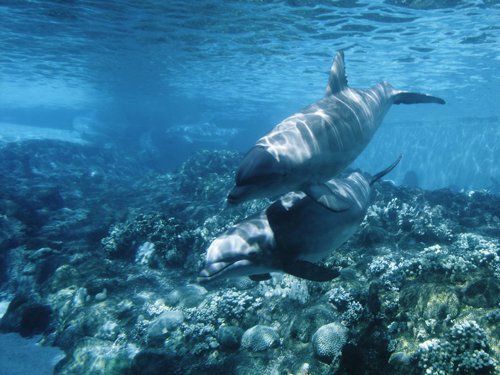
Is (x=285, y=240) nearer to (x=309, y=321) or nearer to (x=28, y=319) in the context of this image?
(x=309, y=321)

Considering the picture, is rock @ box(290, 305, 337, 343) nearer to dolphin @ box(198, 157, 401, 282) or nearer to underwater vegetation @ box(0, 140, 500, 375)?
underwater vegetation @ box(0, 140, 500, 375)

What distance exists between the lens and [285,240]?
16.4ft

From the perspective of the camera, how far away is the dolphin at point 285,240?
182 inches

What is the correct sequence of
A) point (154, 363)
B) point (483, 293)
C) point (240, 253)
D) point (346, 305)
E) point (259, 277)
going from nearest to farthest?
point (240, 253)
point (483, 293)
point (259, 277)
point (154, 363)
point (346, 305)

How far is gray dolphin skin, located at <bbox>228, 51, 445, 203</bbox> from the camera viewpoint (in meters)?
4.35

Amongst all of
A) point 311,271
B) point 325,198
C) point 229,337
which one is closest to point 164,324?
point 229,337

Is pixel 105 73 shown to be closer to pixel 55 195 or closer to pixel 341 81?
pixel 55 195

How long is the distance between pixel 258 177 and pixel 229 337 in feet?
12.3

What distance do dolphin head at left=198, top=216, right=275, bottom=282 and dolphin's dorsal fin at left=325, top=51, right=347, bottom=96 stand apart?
11.3 feet

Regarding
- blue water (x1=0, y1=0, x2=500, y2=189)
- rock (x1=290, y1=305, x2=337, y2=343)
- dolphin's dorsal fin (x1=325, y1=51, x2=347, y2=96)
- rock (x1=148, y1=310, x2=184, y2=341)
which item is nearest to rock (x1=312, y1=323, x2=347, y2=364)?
rock (x1=290, y1=305, x2=337, y2=343)

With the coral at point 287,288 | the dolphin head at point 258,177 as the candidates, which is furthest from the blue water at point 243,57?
the dolphin head at point 258,177

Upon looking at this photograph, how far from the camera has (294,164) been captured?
16.0ft

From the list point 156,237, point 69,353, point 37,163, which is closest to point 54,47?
point 37,163

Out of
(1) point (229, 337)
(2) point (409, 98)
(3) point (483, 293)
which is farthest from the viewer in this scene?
(2) point (409, 98)
